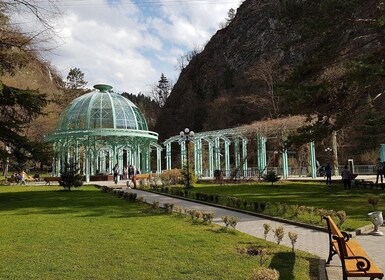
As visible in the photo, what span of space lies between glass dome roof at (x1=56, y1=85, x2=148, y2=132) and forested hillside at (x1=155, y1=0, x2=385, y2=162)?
1294 cm

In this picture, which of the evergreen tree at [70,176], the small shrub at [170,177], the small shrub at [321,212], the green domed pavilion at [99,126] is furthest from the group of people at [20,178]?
the small shrub at [321,212]

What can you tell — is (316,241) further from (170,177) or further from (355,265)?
(170,177)

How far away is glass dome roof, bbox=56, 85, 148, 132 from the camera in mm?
33025

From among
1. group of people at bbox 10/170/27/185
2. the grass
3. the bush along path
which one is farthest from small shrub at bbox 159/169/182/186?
the grass

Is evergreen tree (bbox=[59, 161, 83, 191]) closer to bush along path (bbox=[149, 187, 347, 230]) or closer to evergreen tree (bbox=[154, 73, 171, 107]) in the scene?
bush along path (bbox=[149, 187, 347, 230])

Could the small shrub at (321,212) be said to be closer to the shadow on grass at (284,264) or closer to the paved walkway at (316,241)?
the paved walkway at (316,241)

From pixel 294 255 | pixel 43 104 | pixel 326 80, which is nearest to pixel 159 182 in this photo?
pixel 43 104

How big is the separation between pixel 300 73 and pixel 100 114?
2164cm

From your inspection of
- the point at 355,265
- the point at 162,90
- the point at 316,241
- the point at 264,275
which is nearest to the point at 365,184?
the point at 316,241

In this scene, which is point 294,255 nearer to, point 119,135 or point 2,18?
point 2,18

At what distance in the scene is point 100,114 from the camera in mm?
33000

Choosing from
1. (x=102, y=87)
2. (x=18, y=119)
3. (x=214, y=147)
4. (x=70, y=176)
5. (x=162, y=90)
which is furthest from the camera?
(x=162, y=90)

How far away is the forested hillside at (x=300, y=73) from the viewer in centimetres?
1387

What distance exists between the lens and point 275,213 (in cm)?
1185
